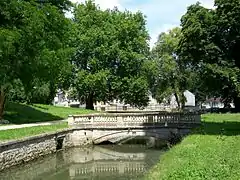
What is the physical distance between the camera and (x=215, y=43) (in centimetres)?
4850

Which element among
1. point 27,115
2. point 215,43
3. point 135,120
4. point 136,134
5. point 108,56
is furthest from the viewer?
point 108,56

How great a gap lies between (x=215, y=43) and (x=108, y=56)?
16275 mm

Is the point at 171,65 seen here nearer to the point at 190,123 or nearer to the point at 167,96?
the point at 167,96

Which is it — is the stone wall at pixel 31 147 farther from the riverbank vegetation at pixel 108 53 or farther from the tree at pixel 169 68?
the tree at pixel 169 68

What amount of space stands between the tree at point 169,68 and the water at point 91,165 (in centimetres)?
3534

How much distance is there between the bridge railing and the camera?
33.8 m

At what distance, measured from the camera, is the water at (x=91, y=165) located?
75.9 ft

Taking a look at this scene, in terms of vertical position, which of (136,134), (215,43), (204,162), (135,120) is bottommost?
(204,162)

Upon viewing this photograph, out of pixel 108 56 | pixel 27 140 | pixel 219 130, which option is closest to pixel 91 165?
pixel 27 140

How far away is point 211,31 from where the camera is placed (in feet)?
159

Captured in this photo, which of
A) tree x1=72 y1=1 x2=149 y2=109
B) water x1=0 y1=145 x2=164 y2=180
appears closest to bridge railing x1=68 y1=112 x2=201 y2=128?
water x1=0 y1=145 x2=164 y2=180

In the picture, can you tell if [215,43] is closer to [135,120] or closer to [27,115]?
[135,120]

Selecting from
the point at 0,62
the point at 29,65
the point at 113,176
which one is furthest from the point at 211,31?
the point at 113,176

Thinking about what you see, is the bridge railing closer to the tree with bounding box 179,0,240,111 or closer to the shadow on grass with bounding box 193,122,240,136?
the shadow on grass with bounding box 193,122,240,136
